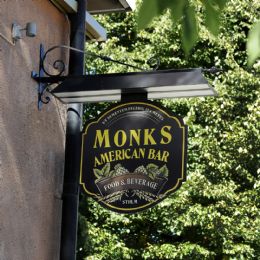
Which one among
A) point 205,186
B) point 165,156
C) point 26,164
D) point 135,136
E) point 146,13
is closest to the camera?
point 146,13

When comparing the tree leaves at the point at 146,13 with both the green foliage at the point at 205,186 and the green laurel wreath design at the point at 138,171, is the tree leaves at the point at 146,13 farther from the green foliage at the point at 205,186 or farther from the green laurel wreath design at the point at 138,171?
the green foliage at the point at 205,186

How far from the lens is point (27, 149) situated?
23.2 ft

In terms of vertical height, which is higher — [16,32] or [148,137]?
[16,32]

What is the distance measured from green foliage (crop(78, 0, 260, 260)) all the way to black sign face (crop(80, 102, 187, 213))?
697 centimetres

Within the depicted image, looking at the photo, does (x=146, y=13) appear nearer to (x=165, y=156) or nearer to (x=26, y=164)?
(x=165, y=156)

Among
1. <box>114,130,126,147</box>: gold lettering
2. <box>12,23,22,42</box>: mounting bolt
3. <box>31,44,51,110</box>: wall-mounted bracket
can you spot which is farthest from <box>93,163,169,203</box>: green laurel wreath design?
<box>12,23,22,42</box>: mounting bolt

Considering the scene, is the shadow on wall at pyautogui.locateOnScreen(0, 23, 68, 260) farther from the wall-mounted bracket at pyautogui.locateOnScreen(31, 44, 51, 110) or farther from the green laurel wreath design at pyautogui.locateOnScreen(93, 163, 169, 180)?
the green laurel wreath design at pyautogui.locateOnScreen(93, 163, 169, 180)

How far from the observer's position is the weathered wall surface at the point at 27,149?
6.73 metres

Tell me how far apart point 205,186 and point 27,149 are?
26.8 ft

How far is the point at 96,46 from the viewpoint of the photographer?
54.4 ft

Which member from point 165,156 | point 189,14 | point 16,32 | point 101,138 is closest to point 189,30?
point 189,14

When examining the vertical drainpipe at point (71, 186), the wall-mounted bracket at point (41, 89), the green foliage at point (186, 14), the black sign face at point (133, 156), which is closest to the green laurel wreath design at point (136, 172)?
the black sign face at point (133, 156)

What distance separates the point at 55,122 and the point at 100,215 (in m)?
8.10

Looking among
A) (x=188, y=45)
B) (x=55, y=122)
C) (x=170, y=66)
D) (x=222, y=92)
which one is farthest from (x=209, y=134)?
(x=188, y=45)
